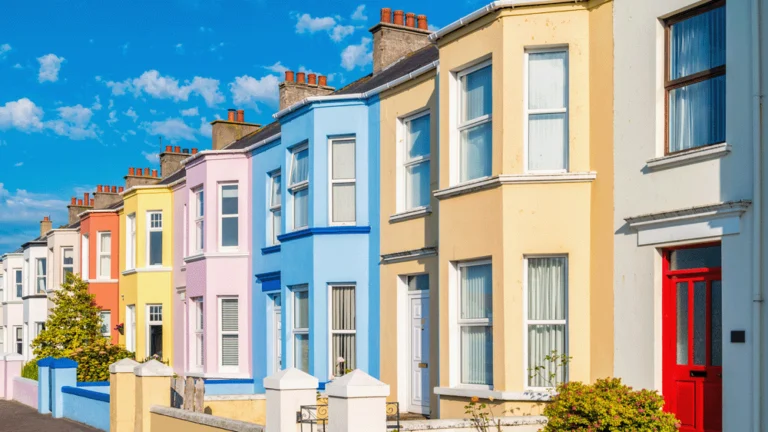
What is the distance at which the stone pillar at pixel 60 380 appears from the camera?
Answer: 2305 centimetres

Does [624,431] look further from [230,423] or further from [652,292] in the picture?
[230,423]

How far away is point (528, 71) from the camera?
13.7m

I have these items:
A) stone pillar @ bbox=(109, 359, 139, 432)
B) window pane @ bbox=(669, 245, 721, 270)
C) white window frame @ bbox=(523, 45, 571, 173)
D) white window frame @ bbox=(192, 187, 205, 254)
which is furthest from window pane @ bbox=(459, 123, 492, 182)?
white window frame @ bbox=(192, 187, 205, 254)

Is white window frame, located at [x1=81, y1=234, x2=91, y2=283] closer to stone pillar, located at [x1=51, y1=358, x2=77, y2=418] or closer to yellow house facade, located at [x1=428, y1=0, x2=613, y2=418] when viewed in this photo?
stone pillar, located at [x1=51, y1=358, x2=77, y2=418]

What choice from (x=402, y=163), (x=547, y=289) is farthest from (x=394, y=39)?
(x=547, y=289)

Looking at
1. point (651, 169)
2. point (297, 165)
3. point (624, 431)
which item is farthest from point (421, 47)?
point (624, 431)

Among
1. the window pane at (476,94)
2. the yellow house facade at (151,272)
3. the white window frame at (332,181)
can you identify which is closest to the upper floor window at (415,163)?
the white window frame at (332,181)

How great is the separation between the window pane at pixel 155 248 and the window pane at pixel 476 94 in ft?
54.4

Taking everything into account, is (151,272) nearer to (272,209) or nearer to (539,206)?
(272,209)

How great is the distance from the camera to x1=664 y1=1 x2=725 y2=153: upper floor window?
11516 millimetres

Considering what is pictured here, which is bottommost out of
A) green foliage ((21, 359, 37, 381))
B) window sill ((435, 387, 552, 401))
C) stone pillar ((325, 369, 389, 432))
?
green foliage ((21, 359, 37, 381))

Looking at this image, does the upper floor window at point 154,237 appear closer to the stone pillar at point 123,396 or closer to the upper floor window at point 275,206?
the upper floor window at point 275,206

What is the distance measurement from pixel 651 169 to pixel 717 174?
1.05m

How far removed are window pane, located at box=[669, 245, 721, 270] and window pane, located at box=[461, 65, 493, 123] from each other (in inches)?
145
